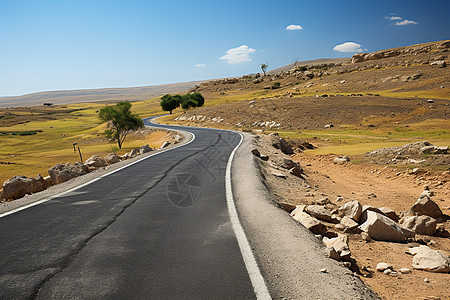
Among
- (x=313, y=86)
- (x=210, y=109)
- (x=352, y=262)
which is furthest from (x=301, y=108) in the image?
(x=352, y=262)

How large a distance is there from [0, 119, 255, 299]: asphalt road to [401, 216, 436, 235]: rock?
4747 millimetres

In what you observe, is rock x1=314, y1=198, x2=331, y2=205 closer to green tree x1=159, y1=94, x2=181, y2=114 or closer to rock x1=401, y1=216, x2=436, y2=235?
rock x1=401, y1=216, x2=436, y2=235

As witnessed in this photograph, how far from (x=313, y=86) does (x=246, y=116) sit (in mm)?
40370

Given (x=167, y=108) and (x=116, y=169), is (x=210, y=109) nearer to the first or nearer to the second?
(x=167, y=108)

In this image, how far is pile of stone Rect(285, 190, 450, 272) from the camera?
213 inches

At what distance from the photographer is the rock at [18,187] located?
33.9 ft

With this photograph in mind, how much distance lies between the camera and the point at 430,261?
532 cm

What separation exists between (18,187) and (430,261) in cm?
1195

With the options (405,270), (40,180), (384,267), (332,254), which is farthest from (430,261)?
(40,180)

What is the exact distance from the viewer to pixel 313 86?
84.6 meters

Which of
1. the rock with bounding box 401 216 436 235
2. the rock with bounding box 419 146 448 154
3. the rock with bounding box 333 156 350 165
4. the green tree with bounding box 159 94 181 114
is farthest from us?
the green tree with bounding box 159 94 181 114

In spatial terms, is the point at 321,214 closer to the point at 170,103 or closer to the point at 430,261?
the point at 430,261

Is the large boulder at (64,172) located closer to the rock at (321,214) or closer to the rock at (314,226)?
the rock at (321,214)

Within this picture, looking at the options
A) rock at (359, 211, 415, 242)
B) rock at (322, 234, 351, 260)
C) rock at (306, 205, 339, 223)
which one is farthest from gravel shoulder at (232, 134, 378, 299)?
rock at (359, 211, 415, 242)
